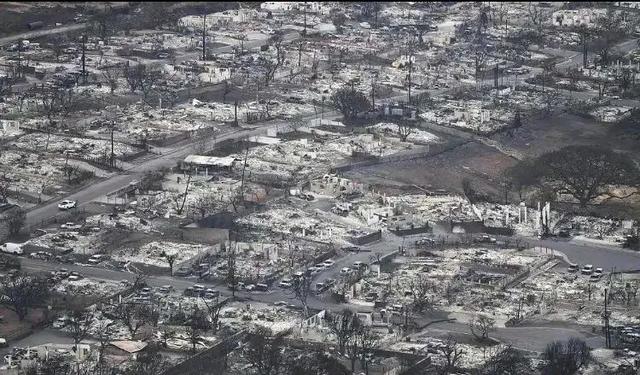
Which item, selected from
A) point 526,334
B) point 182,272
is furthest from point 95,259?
point 526,334

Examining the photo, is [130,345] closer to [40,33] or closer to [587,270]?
[587,270]

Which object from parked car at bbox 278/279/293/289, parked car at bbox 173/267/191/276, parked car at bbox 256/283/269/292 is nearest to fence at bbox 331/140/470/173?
parked car at bbox 173/267/191/276

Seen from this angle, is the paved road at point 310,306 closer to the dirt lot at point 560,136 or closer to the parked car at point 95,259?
the parked car at point 95,259

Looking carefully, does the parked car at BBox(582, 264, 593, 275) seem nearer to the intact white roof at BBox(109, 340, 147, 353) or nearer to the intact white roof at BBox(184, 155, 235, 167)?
the intact white roof at BBox(109, 340, 147, 353)

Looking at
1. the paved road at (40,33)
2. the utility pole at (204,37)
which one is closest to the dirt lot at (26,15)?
the paved road at (40,33)

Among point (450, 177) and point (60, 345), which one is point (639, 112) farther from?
point (60, 345)

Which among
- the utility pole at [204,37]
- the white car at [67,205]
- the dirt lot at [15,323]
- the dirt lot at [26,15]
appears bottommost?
the dirt lot at [26,15]
